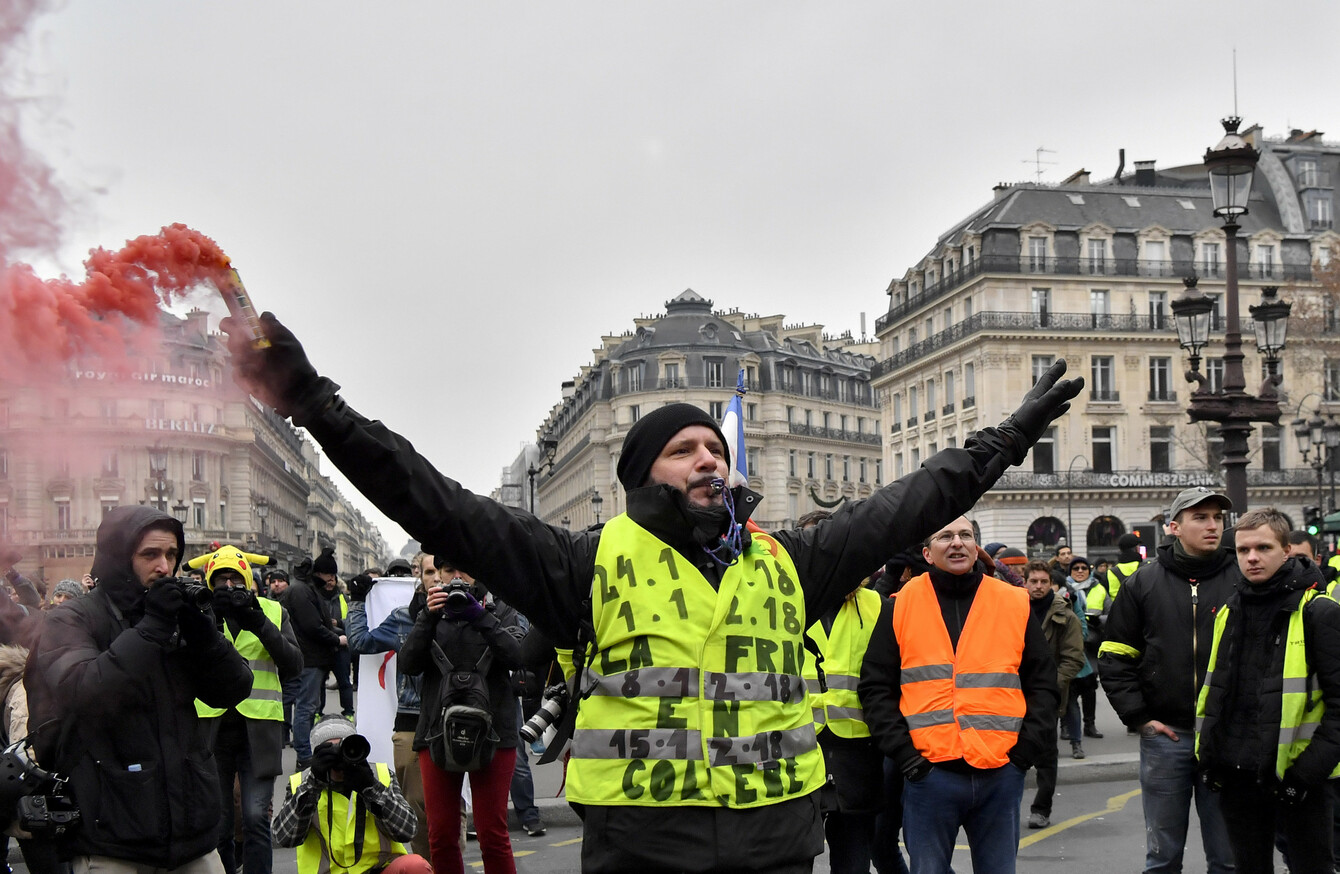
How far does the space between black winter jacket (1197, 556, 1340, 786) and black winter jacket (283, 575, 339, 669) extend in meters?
8.61

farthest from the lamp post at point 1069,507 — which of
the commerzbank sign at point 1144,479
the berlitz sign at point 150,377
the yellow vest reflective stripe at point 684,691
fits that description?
the yellow vest reflective stripe at point 684,691

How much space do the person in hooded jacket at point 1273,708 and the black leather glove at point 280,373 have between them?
13.1 feet

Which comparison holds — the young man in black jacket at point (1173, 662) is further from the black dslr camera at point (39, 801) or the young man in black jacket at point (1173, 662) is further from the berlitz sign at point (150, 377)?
the black dslr camera at point (39, 801)

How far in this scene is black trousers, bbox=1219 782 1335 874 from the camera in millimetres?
5160

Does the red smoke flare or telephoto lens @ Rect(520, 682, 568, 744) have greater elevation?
the red smoke flare

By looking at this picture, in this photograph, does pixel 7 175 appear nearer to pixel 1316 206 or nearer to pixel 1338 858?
pixel 1338 858

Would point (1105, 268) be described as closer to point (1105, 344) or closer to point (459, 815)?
point (1105, 344)

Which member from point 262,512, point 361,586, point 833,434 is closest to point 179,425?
point 361,586

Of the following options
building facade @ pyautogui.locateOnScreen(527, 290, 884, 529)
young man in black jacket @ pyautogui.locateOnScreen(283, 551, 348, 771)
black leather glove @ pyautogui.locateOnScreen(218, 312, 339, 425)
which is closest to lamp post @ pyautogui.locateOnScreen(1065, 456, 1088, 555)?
building facade @ pyautogui.locateOnScreen(527, 290, 884, 529)

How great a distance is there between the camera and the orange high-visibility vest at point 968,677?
5148 millimetres

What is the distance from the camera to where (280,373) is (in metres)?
2.91

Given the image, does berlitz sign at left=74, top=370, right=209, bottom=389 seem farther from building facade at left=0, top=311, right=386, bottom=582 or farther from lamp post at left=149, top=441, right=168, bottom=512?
lamp post at left=149, top=441, right=168, bottom=512

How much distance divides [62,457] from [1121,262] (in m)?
56.4

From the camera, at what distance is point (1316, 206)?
58625mm
